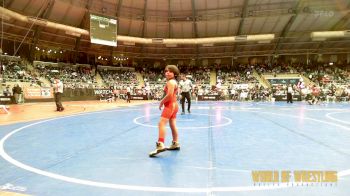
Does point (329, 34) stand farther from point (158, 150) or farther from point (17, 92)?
point (158, 150)

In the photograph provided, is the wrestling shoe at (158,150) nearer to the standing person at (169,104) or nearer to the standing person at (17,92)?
the standing person at (169,104)

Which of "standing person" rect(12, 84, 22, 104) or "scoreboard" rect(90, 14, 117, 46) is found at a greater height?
"scoreboard" rect(90, 14, 117, 46)

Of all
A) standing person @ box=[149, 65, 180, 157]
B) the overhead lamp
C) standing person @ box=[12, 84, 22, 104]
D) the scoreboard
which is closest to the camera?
standing person @ box=[149, 65, 180, 157]

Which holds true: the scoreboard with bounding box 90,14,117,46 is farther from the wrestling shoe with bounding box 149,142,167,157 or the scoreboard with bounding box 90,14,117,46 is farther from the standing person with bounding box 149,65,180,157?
the wrestling shoe with bounding box 149,142,167,157

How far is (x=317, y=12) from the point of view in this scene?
112 ft

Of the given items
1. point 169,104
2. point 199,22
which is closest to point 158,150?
point 169,104

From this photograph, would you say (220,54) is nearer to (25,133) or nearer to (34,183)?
(25,133)

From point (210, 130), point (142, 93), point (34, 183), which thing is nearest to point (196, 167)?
point (34, 183)

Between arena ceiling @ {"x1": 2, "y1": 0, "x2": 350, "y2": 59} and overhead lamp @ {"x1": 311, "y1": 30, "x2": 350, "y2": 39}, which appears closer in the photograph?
arena ceiling @ {"x1": 2, "y1": 0, "x2": 350, "y2": 59}

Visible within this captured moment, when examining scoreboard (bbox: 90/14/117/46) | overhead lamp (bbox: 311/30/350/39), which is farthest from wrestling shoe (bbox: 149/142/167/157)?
overhead lamp (bbox: 311/30/350/39)

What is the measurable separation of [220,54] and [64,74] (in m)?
25.5

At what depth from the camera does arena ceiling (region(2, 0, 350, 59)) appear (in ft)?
106

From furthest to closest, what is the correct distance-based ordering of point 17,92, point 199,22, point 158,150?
point 199,22 → point 17,92 → point 158,150

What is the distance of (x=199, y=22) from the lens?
37.9 m
